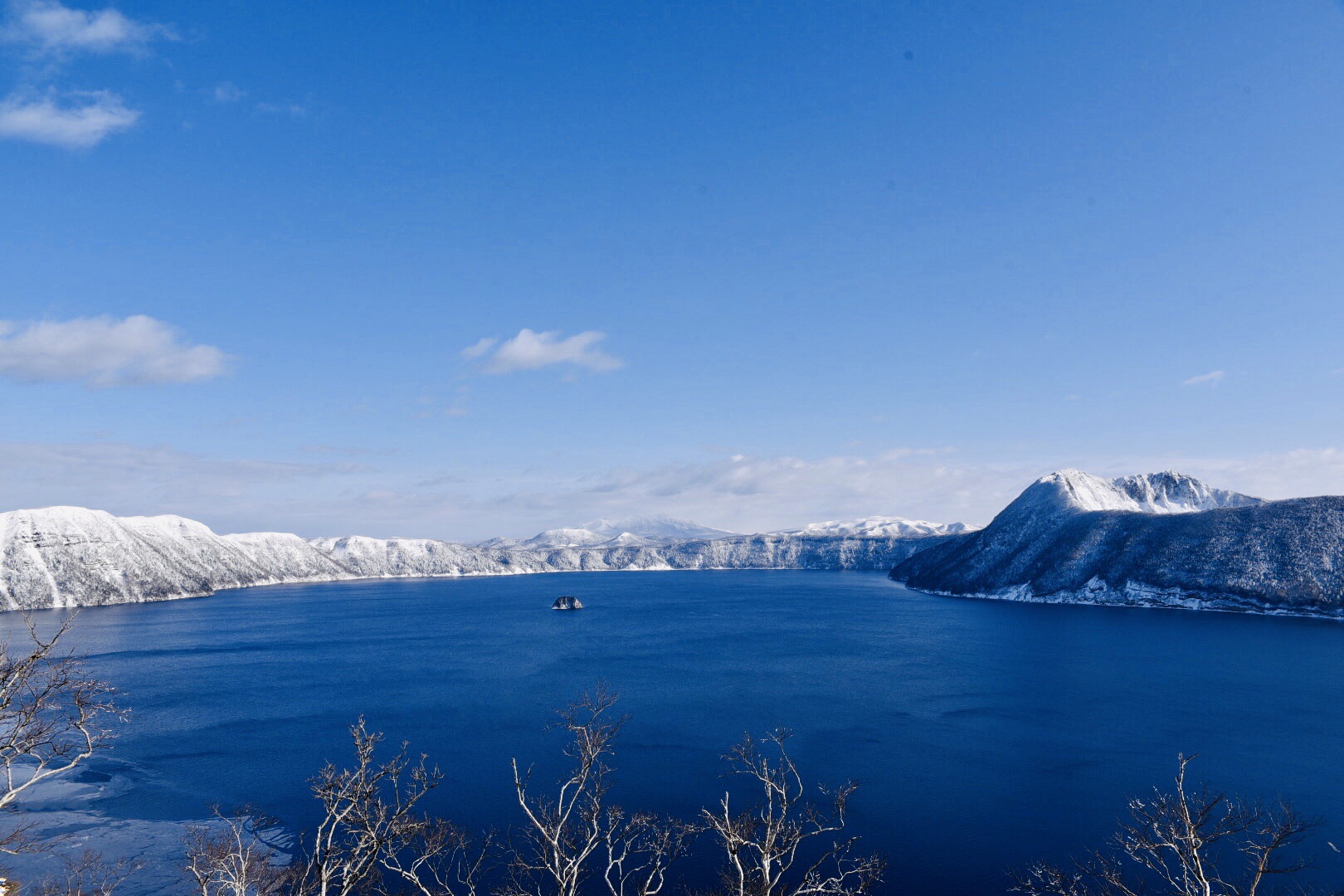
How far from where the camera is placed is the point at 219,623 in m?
133

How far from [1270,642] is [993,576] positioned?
254 feet

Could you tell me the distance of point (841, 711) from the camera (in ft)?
209

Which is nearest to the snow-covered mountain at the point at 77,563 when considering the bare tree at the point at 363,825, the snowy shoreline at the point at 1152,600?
the bare tree at the point at 363,825

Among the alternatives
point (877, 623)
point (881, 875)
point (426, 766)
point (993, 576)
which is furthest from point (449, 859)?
point (993, 576)

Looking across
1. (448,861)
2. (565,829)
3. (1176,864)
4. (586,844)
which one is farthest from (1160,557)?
(448,861)

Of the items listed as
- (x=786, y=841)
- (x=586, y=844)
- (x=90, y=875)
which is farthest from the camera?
(x=90, y=875)

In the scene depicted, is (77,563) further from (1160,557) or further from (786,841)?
(1160,557)

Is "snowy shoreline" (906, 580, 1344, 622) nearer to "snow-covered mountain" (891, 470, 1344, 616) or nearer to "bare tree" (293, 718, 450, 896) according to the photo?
"snow-covered mountain" (891, 470, 1344, 616)

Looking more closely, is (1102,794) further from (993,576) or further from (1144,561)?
(993,576)

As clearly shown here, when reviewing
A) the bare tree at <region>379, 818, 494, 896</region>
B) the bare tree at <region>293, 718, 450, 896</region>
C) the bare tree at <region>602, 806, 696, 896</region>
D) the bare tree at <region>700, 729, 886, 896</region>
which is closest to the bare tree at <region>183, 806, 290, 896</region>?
the bare tree at <region>293, 718, 450, 896</region>

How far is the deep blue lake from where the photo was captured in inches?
1661

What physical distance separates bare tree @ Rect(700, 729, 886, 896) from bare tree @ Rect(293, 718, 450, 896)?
35.0 feet

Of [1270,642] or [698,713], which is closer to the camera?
[698,713]

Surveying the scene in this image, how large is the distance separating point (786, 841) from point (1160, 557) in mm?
146431
